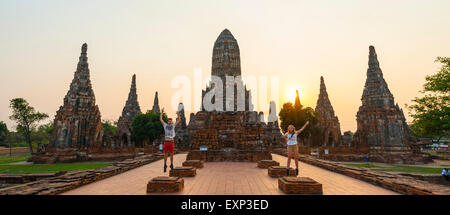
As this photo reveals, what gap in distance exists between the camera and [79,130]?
94.2 ft

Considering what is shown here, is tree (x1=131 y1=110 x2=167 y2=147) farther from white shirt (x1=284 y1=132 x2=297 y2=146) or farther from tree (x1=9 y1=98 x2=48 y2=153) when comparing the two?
white shirt (x1=284 y1=132 x2=297 y2=146)

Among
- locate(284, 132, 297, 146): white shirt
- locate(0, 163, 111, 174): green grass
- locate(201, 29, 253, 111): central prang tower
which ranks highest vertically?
locate(201, 29, 253, 111): central prang tower

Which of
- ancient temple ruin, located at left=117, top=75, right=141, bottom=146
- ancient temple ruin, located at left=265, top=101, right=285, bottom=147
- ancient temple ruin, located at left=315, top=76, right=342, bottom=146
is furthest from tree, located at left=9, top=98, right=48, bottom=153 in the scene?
ancient temple ruin, located at left=315, top=76, right=342, bottom=146

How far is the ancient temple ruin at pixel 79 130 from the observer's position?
2706 centimetres

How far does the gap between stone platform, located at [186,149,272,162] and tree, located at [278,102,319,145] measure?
40.8m

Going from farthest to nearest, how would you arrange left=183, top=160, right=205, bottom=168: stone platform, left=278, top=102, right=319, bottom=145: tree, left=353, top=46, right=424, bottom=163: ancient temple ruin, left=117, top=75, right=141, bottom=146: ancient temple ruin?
left=278, top=102, right=319, bottom=145: tree → left=117, top=75, right=141, bottom=146: ancient temple ruin → left=353, top=46, right=424, bottom=163: ancient temple ruin → left=183, top=160, right=205, bottom=168: stone platform

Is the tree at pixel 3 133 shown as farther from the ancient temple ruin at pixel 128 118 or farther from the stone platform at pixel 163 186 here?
the stone platform at pixel 163 186

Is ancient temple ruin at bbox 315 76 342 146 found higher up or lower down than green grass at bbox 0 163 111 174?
higher up

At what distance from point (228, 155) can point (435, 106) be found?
2117cm

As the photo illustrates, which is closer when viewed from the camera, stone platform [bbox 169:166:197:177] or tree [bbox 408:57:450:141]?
stone platform [bbox 169:166:197:177]

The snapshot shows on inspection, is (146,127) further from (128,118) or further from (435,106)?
(435,106)

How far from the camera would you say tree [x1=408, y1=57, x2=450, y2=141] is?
67.8 ft

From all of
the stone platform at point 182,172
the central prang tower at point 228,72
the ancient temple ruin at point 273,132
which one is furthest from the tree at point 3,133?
the stone platform at point 182,172
